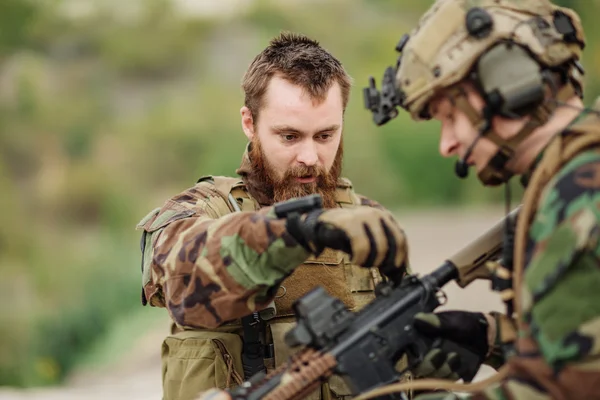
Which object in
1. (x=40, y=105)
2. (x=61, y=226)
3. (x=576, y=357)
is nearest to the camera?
(x=576, y=357)

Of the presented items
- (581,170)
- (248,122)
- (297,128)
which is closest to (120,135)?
(248,122)

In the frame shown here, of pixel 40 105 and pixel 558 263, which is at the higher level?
pixel 40 105

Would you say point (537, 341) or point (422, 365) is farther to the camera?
point (422, 365)

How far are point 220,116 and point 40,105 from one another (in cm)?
378

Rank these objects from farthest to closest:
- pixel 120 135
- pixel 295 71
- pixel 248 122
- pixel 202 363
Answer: pixel 120 135
pixel 248 122
pixel 295 71
pixel 202 363

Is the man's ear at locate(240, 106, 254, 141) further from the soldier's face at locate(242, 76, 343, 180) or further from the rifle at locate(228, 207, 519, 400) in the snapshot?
A: the rifle at locate(228, 207, 519, 400)

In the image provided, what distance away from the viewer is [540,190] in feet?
8.00

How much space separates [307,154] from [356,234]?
1.06 metres

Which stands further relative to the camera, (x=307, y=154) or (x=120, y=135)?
(x=120, y=135)

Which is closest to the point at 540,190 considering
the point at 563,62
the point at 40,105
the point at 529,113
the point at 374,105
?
the point at 529,113

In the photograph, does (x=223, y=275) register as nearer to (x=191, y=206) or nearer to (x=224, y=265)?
(x=224, y=265)

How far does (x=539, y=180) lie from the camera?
2.43 m

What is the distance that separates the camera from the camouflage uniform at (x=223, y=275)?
2.91 meters

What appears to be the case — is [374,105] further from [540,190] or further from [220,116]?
[220,116]
